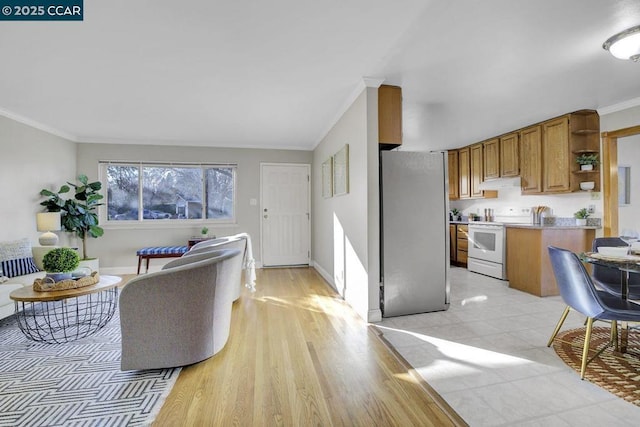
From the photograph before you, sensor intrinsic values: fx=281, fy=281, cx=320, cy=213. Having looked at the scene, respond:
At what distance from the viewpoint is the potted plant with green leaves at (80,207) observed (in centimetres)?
417

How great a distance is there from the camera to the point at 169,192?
17.2ft

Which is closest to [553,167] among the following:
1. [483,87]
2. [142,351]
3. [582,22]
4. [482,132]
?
[482,132]

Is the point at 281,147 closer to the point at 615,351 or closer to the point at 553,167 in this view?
the point at 553,167

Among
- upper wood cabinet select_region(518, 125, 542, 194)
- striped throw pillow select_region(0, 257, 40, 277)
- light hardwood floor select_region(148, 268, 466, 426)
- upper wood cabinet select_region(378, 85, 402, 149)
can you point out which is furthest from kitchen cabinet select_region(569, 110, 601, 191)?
striped throw pillow select_region(0, 257, 40, 277)

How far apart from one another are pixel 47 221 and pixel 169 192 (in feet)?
5.76

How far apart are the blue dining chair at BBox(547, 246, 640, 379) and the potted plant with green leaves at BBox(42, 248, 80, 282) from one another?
3943 mm

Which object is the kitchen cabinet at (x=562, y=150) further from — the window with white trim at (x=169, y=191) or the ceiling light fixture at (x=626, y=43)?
the window with white trim at (x=169, y=191)

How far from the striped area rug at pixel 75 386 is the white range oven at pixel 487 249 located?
14.8ft

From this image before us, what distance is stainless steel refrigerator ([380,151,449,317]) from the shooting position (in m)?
2.91

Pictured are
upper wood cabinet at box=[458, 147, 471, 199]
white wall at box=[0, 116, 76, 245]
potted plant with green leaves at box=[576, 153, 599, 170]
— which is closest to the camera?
white wall at box=[0, 116, 76, 245]

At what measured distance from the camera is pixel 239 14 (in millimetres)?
1861

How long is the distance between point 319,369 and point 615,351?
228 cm

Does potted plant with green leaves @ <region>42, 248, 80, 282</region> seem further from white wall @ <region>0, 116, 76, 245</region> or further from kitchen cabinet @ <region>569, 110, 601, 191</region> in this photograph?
kitchen cabinet @ <region>569, 110, 601, 191</region>

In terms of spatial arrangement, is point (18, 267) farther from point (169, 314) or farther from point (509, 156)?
point (509, 156)
